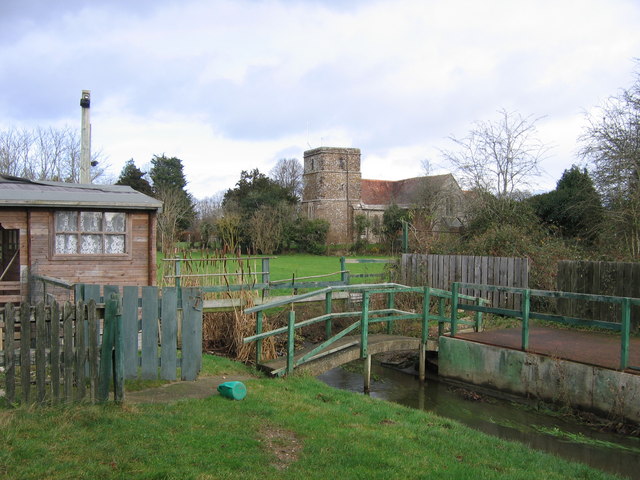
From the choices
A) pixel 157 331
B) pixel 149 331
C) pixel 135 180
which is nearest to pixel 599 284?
pixel 157 331

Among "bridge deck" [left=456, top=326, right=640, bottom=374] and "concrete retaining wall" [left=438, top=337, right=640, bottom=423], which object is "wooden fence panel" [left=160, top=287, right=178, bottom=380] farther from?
"bridge deck" [left=456, top=326, right=640, bottom=374]

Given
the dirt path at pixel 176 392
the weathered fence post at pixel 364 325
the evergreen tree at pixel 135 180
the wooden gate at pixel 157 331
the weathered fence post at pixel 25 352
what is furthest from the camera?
the evergreen tree at pixel 135 180

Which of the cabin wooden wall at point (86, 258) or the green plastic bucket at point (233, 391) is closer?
the green plastic bucket at point (233, 391)

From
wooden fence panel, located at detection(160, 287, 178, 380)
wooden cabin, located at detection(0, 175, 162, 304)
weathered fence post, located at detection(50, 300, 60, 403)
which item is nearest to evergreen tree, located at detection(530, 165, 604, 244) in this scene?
wooden cabin, located at detection(0, 175, 162, 304)

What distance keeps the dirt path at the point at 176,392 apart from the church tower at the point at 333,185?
51.1m

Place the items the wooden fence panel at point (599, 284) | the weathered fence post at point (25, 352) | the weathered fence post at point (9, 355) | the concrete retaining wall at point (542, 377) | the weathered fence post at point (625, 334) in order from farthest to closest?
the wooden fence panel at point (599, 284) → the weathered fence post at point (625, 334) → the concrete retaining wall at point (542, 377) → the weathered fence post at point (25, 352) → the weathered fence post at point (9, 355)

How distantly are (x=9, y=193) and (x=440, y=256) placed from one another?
11413 mm

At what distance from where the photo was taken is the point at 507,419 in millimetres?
8773

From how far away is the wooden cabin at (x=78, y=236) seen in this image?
10.2m

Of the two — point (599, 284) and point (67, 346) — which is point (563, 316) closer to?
point (599, 284)

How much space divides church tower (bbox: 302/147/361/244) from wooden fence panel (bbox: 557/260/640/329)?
44.9 meters

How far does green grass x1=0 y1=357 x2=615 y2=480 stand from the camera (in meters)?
4.50

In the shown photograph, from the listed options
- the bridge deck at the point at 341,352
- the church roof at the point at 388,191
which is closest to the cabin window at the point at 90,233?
the bridge deck at the point at 341,352

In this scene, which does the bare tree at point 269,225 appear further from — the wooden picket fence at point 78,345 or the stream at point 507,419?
the wooden picket fence at point 78,345
